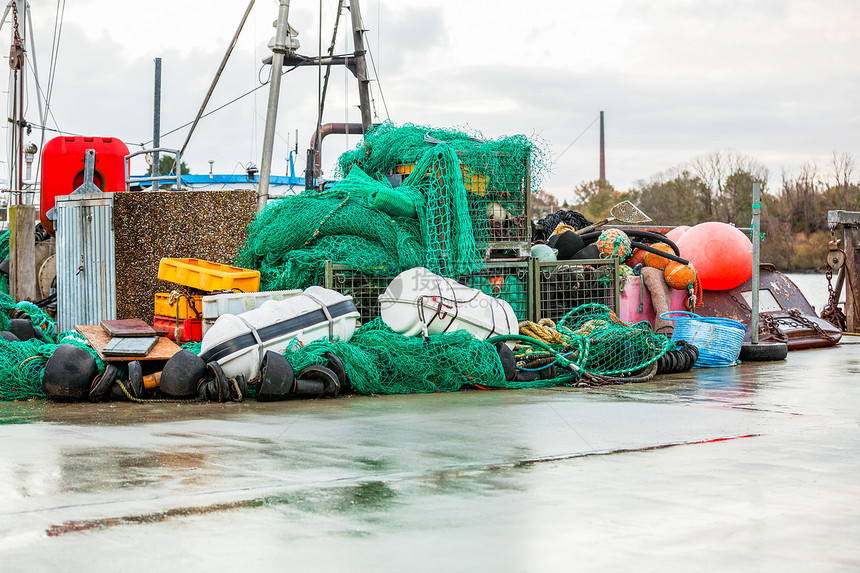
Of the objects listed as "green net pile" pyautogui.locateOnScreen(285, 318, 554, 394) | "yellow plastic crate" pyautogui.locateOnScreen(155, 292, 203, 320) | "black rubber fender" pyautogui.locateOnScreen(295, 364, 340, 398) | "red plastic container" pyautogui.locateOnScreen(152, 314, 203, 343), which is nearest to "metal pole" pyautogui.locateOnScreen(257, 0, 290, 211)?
"yellow plastic crate" pyautogui.locateOnScreen(155, 292, 203, 320)

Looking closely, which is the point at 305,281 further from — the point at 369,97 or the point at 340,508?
the point at 369,97

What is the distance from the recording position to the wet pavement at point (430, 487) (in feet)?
11.4

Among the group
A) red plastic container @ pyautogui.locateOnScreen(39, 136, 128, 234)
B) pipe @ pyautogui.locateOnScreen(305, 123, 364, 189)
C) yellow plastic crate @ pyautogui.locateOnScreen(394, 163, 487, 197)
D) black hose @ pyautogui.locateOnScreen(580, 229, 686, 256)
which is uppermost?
pipe @ pyautogui.locateOnScreen(305, 123, 364, 189)

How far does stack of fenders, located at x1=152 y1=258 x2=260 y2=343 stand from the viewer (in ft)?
29.8

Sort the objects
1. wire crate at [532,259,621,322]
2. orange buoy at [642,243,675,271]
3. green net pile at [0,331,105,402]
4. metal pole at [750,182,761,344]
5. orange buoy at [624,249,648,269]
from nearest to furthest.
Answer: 1. green net pile at [0,331,105,402]
2. wire crate at [532,259,621,322]
3. metal pole at [750,182,761,344]
4. orange buoy at [642,243,675,271]
5. orange buoy at [624,249,648,269]

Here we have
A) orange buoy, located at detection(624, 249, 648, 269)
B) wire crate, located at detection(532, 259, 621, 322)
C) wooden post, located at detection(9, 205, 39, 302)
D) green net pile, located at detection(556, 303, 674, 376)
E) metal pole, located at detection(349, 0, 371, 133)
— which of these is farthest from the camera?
metal pole, located at detection(349, 0, 371, 133)

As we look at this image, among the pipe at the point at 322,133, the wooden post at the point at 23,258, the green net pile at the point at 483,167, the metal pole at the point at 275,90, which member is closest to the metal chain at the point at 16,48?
the pipe at the point at 322,133

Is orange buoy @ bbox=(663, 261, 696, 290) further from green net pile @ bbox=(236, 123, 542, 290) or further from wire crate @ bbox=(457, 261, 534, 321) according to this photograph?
green net pile @ bbox=(236, 123, 542, 290)

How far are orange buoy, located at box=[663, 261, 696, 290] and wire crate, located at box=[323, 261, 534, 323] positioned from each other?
2.39 metres

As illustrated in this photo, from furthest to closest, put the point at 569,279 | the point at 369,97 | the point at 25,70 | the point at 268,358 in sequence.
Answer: the point at 25,70
the point at 369,97
the point at 569,279
the point at 268,358

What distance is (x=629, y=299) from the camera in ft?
39.2

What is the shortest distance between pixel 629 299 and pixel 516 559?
879 centimetres

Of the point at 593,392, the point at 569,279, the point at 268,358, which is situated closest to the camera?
the point at 268,358

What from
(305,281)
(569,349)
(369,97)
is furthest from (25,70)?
(569,349)
